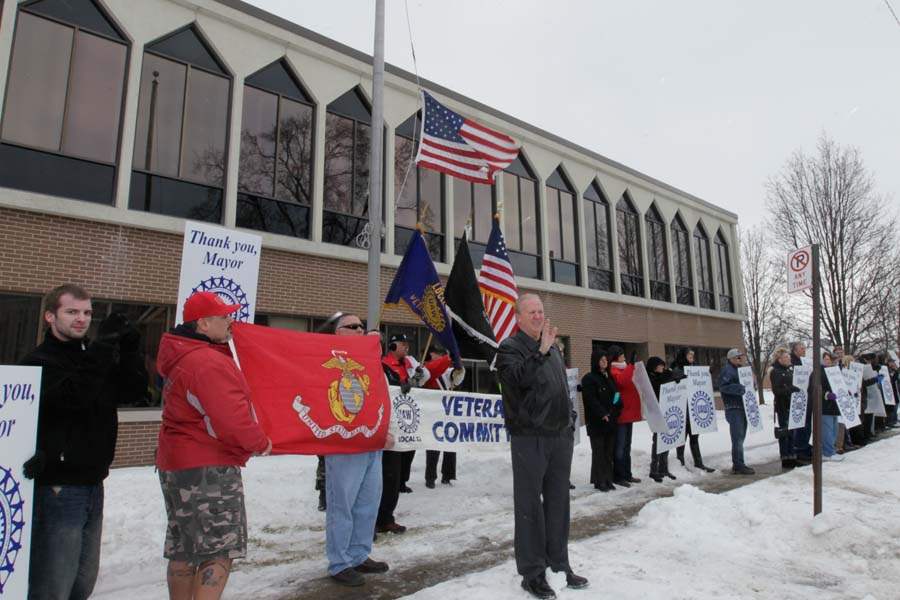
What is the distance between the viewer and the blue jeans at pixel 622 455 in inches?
339

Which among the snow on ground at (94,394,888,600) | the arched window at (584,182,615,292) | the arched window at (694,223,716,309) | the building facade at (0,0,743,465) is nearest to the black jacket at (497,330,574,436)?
the snow on ground at (94,394,888,600)

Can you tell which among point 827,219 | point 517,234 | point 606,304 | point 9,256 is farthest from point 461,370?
point 827,219

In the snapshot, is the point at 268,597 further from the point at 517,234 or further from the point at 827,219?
the point at 827,219

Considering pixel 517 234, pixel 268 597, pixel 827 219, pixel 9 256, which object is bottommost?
pixel 268 597

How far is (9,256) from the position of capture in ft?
30.8

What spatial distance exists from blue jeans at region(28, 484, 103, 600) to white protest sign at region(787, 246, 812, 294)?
22.9 feet

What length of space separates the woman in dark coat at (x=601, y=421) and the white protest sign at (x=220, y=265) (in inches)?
193

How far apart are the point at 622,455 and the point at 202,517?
23.3ft

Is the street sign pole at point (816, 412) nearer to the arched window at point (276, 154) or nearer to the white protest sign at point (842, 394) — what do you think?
the white protest sign at point (842, 394)

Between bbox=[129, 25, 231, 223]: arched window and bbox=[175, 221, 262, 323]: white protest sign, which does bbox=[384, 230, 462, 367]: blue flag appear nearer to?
bbox=[175, 221, 262, 323]: white protest sign

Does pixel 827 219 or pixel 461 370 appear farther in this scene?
pixel 827 219

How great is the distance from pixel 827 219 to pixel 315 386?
24104 millimetres

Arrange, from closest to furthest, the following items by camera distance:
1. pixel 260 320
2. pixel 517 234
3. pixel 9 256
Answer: pixel 9 256 < pixel 260 320 < pixel 517 234

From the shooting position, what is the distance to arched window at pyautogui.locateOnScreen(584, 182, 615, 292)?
20.6m
